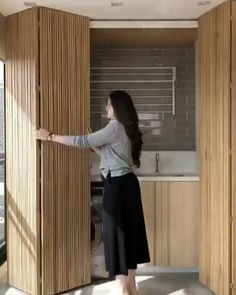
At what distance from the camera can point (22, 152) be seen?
3.67 metres

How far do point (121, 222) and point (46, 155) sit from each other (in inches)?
33.2

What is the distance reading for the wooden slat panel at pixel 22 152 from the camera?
141 inches

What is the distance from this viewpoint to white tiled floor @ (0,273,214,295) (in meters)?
3.73

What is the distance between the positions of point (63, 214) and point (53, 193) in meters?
0.21

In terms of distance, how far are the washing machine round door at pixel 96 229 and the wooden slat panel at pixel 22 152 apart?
2.05 ft

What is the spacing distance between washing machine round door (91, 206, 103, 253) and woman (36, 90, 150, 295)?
0.65 meters

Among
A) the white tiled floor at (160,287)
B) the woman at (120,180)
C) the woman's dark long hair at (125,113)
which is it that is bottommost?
the white tiled floor at (160,287)

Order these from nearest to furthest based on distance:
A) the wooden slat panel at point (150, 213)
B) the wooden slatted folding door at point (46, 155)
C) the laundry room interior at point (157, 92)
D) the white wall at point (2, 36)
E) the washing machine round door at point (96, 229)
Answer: the wooden slatted folding door at point (46, 155)
the white wall at point (2, 36)
the washing machine round door at point (96, 229)
the wooden slat panel at point (150, 213)
the laundry room interior at point (157, 92)

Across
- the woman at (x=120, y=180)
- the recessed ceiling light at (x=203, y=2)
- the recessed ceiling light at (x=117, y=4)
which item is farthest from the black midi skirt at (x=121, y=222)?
the recessed ceiling light at (x=203, y=2)

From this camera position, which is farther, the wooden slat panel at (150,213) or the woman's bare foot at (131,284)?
the wooden slat panel at (150,213)

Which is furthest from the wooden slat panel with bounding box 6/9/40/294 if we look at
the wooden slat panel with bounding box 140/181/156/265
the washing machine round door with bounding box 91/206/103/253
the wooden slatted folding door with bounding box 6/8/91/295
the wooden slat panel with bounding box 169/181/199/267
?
the wooden slat panel with bounding box 169/181/199/267

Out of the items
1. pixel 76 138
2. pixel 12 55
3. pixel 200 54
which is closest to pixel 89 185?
pixel 76 138

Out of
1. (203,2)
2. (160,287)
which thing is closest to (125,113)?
(203,2)

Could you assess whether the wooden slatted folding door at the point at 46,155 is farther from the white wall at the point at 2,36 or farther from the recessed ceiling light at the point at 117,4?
the recessed ceiling light at the point at 117,4
